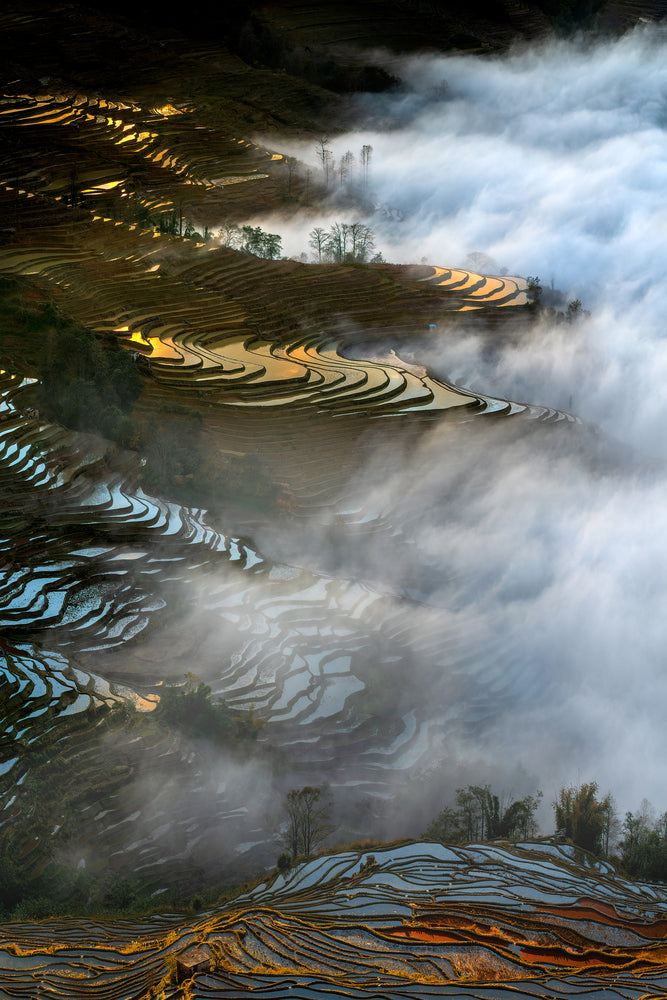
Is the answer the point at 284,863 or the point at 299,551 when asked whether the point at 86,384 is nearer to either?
the point at 299,551

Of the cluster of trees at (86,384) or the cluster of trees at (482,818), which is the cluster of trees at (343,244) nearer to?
the cluster of trees at (86,384)

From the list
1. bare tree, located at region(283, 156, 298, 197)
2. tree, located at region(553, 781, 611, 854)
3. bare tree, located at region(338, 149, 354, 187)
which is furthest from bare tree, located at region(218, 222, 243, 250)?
tree, located at region(553, 781, 611, 854)

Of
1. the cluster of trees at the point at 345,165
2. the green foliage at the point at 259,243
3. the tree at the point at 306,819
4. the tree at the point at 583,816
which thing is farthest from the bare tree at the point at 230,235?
the tree at the point at 583,816

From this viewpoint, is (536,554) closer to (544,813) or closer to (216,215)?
(544,813)

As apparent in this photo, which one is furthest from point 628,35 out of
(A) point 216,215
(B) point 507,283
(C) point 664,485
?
(C) point 664,485

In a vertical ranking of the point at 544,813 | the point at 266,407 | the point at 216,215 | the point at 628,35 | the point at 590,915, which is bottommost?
the point at 544,813

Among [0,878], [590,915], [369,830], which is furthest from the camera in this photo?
[369,830]
